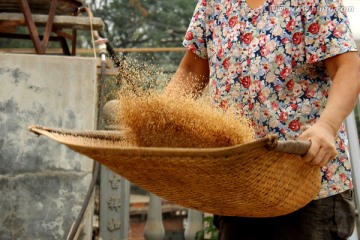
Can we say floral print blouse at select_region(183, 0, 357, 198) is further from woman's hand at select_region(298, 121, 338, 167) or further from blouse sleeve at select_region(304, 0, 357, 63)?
woman's hand at select_region(298, 121, 338, 167)

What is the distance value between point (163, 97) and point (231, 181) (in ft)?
1.06

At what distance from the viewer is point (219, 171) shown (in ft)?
3.83

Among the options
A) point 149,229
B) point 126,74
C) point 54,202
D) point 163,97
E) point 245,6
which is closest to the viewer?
point 163,97

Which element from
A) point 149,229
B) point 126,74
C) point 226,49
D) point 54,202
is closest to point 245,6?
point 226,49

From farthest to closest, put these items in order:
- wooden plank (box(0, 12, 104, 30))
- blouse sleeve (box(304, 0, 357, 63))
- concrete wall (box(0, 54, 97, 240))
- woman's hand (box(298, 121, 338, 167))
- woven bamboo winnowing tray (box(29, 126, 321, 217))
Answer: wooden plank (box(0, 12, 104, 30))
concrete wall (box(0, 54, 97, 240))
blouse sleeve (box(304, 0, 357, 63))
woman's hand (box(298, 121, 338, 167))
woven bamboo winnowing tray (box(29, 126, 321, 217))

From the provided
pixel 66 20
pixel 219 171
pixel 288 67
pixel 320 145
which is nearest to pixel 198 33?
pixel 288 67

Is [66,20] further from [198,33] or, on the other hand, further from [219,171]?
[219,171]

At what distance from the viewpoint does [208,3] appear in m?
1.99

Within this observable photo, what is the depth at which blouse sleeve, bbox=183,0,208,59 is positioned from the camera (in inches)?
79.1

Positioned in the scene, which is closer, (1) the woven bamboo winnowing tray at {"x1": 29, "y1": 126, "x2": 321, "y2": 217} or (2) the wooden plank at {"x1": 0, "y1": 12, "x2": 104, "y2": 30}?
(1) the woven bamboo winnowing tray at {"x1": 29, "y1": 126, "x2": 321, "y2": 217}

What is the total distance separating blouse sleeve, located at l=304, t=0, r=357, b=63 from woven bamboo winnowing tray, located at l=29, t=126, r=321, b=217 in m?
0.42

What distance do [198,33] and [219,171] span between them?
954 mm

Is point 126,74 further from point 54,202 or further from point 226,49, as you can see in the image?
point 54,202

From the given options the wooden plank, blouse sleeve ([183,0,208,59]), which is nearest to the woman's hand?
blouse sleeve ([183,0,208,59])
